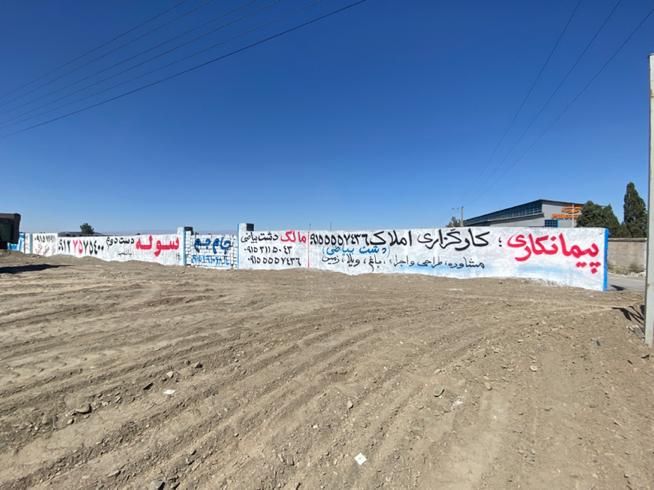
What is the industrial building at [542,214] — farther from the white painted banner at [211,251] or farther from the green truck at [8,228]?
the green truck at [8,228]

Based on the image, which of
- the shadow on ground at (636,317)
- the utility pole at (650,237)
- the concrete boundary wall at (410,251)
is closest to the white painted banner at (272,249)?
the concrete boundary wall at (410,251)

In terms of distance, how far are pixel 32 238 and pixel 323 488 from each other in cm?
4239

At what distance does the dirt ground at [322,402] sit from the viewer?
2.33 metres

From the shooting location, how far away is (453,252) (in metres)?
13.5

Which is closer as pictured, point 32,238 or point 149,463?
point 149,463

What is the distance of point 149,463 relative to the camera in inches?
92.7

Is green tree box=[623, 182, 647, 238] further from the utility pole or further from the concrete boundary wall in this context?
the utility pole

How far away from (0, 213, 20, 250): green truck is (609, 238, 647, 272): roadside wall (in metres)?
36.6

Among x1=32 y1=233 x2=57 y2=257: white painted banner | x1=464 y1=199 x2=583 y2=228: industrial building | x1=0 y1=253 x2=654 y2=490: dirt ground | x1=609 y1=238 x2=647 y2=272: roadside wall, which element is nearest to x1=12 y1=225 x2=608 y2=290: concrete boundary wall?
x1=0 y1=253 x2=654 y2=490: dirt ground

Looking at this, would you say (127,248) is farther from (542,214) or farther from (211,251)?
(542,214)

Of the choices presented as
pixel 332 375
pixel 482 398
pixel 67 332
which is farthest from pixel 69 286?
pixel 482 398

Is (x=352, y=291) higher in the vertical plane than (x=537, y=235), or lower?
lower

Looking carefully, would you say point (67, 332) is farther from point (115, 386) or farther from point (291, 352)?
point (291, 352)

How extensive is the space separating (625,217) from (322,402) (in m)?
60.6
